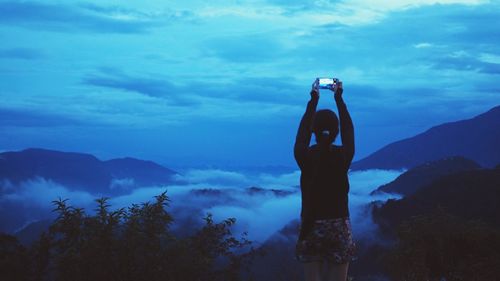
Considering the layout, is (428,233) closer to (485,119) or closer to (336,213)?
(336,213)

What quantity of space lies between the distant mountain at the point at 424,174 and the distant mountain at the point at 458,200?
98.2ft

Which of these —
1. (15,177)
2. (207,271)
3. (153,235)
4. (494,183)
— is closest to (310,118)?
(153,235)

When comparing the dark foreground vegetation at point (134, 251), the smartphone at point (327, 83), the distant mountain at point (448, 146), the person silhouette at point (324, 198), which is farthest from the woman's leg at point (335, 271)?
the distant mountain at point (448, 146)

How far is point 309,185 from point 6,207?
1911 inches

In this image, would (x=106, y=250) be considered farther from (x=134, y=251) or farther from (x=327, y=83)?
(x=327, y=83)

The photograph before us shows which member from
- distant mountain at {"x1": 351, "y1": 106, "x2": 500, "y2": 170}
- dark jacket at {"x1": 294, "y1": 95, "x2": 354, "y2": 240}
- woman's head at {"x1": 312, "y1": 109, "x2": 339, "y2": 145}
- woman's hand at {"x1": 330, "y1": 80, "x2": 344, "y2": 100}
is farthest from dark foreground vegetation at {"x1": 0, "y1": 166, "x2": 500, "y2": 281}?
distant mountain at {"x1": 351, "y1": 106, "x2": 500, "y2": 170}

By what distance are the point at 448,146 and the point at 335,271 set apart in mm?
141152

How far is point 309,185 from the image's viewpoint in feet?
15.3

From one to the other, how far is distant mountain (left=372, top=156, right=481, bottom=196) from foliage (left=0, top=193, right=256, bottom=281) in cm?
8079

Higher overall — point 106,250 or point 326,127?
point 326,127

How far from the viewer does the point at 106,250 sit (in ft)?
23.8

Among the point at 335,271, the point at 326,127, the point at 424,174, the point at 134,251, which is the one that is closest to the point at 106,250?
the point at 134,251

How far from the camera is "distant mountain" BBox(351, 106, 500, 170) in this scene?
130m

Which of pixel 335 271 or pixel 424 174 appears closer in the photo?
pixel 335 271
